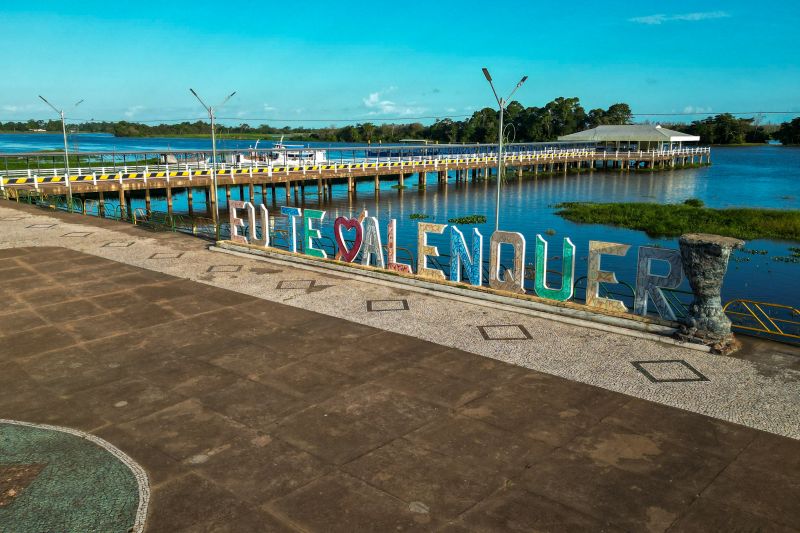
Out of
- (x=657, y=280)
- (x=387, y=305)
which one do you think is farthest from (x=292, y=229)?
(x=657, y=280)

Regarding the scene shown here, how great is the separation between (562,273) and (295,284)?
9.35 meters

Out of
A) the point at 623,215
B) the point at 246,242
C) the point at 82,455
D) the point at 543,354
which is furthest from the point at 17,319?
the point at 623,215

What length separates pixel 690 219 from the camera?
55.3 meters

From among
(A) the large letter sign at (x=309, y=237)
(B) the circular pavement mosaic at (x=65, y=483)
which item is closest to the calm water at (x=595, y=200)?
(A) the large letter sign at (x=309, y=237)

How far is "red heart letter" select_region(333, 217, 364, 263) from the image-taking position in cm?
2428

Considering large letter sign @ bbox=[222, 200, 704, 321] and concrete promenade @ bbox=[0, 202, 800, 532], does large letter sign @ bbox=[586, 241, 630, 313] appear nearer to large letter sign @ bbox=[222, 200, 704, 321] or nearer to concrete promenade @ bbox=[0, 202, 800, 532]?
large letter sign @ bbox=[222, 200, 704, 321]

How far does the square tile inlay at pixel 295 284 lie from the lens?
21922 mm

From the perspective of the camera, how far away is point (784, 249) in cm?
4438

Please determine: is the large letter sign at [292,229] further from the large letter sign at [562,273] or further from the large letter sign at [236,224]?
the large letter sign at [562,273]

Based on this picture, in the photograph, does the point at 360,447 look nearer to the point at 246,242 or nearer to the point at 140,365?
Answer: the point at 140,365

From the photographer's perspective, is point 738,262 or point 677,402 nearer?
point 677,402

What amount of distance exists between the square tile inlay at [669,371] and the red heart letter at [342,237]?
491 inches

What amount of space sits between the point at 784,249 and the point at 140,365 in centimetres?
4501

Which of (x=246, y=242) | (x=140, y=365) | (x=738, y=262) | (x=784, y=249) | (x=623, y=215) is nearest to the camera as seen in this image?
(x=140, y=365)
